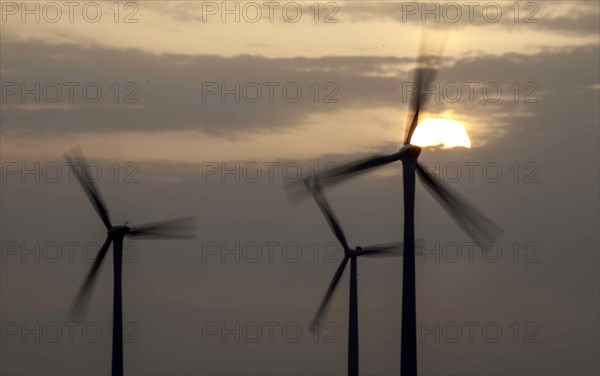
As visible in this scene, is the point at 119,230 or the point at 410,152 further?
the point at 119,230

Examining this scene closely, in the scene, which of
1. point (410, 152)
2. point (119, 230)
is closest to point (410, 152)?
point (410, 152)

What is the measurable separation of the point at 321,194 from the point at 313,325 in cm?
2132

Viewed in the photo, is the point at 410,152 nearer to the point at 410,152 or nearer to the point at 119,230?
the point at 410,152

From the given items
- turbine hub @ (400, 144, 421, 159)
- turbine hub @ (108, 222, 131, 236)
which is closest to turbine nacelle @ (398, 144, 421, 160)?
turbine hub @ (400, 144, 421, 159)

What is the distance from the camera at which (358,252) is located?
397ft

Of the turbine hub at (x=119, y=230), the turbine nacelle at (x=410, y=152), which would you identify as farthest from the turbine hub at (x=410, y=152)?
the turbine hub at (x=119, y=230)

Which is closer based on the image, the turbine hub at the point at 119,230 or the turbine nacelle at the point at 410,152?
the turbine nacelle at the point at 410,152

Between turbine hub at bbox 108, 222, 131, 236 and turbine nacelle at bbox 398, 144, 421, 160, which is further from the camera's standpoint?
turbine hub at bbox 108, 222, 131, 236

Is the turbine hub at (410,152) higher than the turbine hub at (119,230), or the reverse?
the turbine hub at (410,152)

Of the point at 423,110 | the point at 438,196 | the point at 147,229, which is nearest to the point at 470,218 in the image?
the point at 438,196

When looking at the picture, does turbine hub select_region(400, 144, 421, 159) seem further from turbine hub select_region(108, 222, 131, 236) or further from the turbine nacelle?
turbine hub select_region(108, 222, 131, 236)

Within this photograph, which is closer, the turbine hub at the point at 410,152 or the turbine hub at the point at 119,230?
the turbine hub at the point at 410,152

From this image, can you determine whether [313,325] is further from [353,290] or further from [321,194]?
[321,194]

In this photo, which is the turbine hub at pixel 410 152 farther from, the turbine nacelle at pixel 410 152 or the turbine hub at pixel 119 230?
the turbine hub at pixel 119 230
